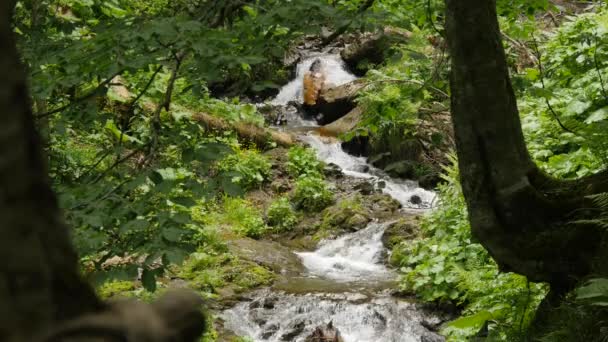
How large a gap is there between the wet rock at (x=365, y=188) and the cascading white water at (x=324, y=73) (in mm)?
6855

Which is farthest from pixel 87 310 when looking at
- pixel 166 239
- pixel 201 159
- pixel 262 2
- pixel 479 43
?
pixel 479 43

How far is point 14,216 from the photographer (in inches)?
21.9

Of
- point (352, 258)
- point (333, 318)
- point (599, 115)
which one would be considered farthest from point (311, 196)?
point (599, 115)

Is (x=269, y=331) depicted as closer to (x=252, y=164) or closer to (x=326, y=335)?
(x=326, y=335)

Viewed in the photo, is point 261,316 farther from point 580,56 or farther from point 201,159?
point 201,159

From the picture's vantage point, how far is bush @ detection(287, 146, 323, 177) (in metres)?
14.4

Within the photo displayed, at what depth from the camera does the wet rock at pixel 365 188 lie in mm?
13602

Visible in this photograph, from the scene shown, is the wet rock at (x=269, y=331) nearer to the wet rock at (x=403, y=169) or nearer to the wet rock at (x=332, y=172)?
the wet rock at (x=332, y=172)

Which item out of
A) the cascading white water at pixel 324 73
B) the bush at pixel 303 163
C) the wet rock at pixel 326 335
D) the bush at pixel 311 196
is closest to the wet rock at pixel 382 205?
the bush at pixel 311 196

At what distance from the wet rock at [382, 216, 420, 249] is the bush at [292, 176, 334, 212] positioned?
232 cm

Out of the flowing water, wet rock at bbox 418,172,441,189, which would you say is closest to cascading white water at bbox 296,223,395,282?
the flowing water

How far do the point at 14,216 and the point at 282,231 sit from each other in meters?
11.9

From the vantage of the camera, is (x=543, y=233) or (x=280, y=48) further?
(x=543, y=233)

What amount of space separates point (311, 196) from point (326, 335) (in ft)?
19.4
